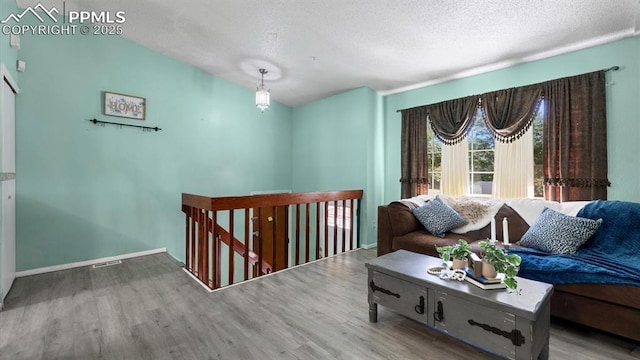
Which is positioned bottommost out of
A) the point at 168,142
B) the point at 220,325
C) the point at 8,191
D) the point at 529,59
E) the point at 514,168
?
the point at 220,325

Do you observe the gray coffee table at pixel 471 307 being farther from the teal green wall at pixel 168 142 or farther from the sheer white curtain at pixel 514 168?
the teal green wall at pixel 168 142

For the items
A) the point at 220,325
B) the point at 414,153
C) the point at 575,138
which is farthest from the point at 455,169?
the point at 220,325

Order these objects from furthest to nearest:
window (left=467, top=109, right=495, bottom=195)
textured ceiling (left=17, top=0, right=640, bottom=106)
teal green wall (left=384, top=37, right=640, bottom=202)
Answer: window (left=467, top=109, right=495, bottom=195) < teal green wall (left=384, top=37, right=640, bottom=202) < textured ceiling (left=17, top=0, right=640, bottom=106)

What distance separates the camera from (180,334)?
1870mm

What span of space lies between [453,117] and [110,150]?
4.49 m

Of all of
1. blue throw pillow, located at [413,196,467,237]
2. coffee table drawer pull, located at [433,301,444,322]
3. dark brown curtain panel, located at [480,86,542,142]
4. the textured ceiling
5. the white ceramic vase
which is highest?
the textured ceiling

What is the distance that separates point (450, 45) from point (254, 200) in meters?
2.67

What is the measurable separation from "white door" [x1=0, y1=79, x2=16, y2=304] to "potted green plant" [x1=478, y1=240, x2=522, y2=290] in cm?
370

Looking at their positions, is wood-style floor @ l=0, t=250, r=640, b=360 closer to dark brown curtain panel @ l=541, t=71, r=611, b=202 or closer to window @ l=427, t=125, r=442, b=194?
dark brown curtain panel @ l=541, t=71, r=611, b=202

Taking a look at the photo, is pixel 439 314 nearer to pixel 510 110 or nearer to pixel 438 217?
pixel 438 217

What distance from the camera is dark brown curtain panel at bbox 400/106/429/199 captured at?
387 centimetres

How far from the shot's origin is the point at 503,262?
1.56 metres

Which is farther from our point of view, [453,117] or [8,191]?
[453,117]

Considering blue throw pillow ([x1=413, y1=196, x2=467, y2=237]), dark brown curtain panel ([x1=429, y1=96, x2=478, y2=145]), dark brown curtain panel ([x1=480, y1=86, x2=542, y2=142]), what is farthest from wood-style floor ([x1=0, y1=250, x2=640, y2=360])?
dark brown curtain panel ([x1=429, y1=96, x2=478, y2=145])
